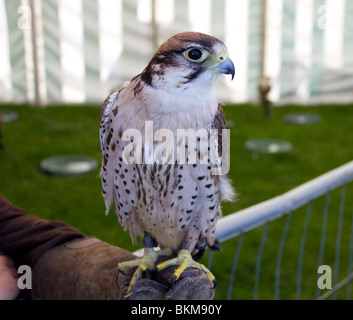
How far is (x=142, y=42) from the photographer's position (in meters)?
7.24

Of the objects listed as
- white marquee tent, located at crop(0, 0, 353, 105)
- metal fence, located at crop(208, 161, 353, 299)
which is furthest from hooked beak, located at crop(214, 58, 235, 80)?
white marquee tent, located at crop(0, 0, 353, 105)

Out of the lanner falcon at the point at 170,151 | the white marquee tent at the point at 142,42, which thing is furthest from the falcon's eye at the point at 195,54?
the white marquee tent at the point at 142,42

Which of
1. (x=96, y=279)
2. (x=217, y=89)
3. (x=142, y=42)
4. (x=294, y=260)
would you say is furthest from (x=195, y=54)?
(x=142, y=42)

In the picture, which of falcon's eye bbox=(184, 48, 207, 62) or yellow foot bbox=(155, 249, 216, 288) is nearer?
falcon's eye bbox=(184, 48, 207, 62)

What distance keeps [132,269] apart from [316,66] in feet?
24.0

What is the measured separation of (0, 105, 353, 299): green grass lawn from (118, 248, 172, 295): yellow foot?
708 millimetres

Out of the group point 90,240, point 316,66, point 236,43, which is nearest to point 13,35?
point 236,43

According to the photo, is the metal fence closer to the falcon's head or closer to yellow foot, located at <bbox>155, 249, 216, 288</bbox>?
yellow foot, located at <bbox>155, 249, 216, 288</bbox>

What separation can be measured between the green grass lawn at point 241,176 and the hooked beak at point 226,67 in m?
1.01

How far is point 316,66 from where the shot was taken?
772 cm

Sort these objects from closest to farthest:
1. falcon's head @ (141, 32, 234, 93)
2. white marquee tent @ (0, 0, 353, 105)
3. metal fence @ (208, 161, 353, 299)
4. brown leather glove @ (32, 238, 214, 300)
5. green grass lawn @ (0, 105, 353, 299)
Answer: falcon's head @ (141, 32, 234, 93) → brown leather glove @ (32, 238, 214, 300) → metal fence @ (208, 161, 353, 299) → green grass lawn @ (0, 105, 353, 299) → white marquee tent @ (0, 0, 353, 105)

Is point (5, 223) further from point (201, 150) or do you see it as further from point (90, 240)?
point (201, 150)

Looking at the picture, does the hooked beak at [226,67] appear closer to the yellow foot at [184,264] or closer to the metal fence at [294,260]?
the yellow foot at [184,264]

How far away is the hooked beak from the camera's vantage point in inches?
32.6
